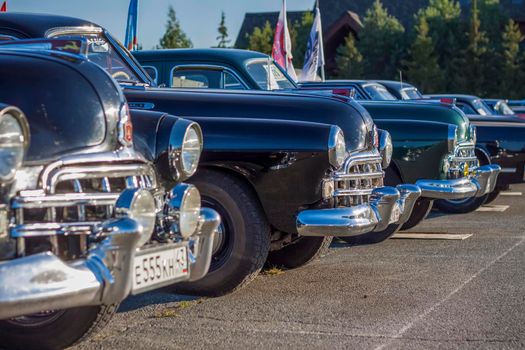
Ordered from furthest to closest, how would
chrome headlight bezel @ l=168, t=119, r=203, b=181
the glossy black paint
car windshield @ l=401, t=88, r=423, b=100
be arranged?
car windshield @ l=401, t=88, r=423, b=100
chrome headlight bezel @ l=168, t=119, r=203, b=181
the glossy black paint

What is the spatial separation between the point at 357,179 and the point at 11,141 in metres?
3.40

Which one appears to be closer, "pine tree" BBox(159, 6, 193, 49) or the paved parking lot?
the paved parking lot

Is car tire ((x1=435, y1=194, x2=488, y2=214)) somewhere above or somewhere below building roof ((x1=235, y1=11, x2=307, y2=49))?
below

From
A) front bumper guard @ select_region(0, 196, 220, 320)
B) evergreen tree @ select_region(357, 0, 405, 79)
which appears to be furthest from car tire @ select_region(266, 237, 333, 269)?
evergreen tree @ select_region(357, 0, 405, 79)

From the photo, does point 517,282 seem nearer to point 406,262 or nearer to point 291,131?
point 406,262

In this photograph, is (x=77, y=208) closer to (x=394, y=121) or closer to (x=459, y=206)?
(x=394, y=121)

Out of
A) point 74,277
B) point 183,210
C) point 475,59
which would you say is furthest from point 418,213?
point 475,59

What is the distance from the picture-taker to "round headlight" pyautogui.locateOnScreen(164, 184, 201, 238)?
15.8ft

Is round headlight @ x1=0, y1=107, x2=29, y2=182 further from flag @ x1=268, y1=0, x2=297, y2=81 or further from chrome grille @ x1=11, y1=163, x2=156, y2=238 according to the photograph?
flag @ x1=268, y1=0, x2=297, y2=81

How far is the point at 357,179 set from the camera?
709 centimetres

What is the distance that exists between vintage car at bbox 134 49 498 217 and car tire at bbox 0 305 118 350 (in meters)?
5.25

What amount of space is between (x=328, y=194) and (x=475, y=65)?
37527 millimetres

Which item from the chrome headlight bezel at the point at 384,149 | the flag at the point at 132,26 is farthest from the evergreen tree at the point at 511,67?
the chrome headlight bezel at the point at 384,149

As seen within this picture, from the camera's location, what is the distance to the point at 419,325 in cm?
570
